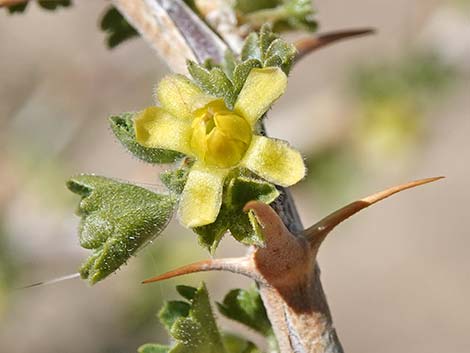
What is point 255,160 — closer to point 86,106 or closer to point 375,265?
point 86,106

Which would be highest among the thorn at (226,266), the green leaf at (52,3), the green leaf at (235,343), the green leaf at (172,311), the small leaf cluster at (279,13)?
the green leaf at (52,3)

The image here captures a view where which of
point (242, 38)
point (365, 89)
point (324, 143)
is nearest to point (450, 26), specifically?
point (365, 89)

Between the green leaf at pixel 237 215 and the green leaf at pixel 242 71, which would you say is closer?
the green leaf at pixel 237 215

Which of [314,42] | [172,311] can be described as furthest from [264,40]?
[172,311]

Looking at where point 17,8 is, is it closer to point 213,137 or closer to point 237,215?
point 213,137

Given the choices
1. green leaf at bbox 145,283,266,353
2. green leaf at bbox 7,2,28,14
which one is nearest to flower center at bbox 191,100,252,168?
green leaf at bbox 145,283,266,353

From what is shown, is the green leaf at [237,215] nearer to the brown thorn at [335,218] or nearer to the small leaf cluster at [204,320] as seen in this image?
the brown thorn at [335,218]

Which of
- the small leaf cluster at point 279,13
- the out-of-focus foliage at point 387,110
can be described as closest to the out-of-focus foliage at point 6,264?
the out-of-focus foliage at point 387,110
